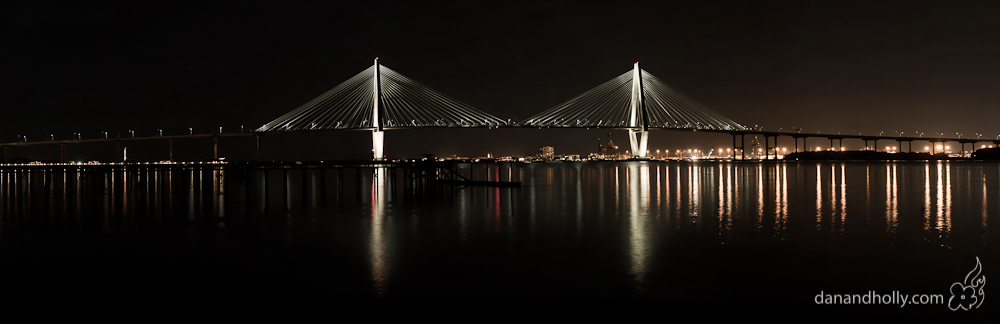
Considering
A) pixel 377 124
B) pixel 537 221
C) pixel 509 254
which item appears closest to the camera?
pixel 509 254

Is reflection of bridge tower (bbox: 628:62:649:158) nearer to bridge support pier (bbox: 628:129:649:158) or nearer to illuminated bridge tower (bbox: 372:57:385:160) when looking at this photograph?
bridge support pier (bbox: 628:129:649:158)

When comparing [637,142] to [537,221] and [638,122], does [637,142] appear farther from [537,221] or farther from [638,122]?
[537,221]

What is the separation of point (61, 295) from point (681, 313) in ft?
20.5

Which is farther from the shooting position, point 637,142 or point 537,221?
point 637,142

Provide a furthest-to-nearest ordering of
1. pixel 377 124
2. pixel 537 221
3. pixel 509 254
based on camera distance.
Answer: pixel 377 124 → pixel 537 221 → pixel 509 254

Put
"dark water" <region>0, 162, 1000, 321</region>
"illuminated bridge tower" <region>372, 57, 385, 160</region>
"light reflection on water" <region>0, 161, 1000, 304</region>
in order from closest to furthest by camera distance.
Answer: "dark water" <region>0, 162, 1000, 321</region>
"light reflection on water" <region>0, 161, 1000, 304</region>
"illuminated bridge tower" <region>372, 57, 385, 160</region>

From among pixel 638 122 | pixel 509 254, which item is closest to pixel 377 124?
pixel 638 122

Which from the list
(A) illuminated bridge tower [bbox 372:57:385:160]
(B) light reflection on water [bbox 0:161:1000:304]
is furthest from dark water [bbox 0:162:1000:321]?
(A) illuminated bridge tower [bbox 372:57:385:160]

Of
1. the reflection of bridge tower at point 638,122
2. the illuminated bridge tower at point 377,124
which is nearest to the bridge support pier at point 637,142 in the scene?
the reflection of bridge tower at point 638,122

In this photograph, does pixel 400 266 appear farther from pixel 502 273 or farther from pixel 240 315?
pixel 240 315

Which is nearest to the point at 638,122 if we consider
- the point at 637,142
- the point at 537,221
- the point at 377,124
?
the point at 637,142

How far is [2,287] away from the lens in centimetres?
678

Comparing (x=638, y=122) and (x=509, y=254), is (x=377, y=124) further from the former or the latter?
(x=509, y=254)

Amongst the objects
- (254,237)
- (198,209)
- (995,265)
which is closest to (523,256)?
(254,237)
